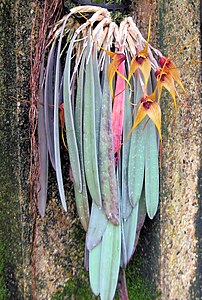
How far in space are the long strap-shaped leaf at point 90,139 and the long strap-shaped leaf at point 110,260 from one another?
6 cm

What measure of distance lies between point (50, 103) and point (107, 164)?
178 millimetres

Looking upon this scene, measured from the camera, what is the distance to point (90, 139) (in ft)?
2.58

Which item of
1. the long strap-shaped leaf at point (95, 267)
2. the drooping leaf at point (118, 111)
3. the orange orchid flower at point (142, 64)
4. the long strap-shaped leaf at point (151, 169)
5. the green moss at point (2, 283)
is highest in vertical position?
the orange orchid flower at point (142, 64)

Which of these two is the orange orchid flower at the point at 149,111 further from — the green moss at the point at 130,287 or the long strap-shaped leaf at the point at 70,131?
the green moss at the point at 130,287

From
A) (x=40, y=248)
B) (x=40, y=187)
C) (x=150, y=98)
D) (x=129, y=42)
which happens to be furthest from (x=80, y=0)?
(x=40, y=248)

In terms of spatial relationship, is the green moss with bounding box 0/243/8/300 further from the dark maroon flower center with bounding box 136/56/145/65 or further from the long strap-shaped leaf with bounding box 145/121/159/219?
the dark maroon flower center with bounding box 136/56/145/65

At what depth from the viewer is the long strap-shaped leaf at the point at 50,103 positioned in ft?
2.73

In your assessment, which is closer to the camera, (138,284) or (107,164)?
(107,164)

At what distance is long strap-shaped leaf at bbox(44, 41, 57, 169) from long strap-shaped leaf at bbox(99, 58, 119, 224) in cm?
12

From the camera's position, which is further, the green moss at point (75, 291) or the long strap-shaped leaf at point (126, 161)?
the green moss at point (75, 291)

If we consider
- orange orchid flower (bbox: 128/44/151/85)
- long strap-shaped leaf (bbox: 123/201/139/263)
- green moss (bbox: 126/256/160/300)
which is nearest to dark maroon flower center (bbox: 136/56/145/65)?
orange orchid flower (bbox: 128/44/151/85)

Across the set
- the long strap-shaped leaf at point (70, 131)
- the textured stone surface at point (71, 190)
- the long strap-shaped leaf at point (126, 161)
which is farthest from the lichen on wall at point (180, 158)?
the long strap-shaped leaf at point (70, 131)

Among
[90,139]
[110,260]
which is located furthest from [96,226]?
[90,139]

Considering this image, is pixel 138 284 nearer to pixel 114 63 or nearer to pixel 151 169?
pixel 151 169
